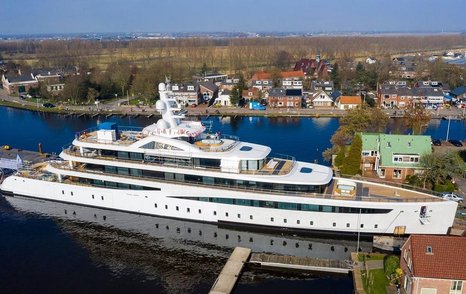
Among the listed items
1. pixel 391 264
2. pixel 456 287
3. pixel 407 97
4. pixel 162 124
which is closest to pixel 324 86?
pixel 407 97

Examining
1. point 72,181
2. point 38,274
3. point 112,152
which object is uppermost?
point 112,152

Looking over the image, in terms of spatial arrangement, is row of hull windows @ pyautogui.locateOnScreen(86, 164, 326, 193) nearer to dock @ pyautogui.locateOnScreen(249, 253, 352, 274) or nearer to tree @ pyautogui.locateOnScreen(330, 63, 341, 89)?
dock @ pyautogui.locateOnScreen(249, 253, 352, 274)

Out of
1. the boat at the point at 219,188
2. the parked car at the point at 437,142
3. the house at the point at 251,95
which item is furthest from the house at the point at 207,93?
the boat at the point at 219,188

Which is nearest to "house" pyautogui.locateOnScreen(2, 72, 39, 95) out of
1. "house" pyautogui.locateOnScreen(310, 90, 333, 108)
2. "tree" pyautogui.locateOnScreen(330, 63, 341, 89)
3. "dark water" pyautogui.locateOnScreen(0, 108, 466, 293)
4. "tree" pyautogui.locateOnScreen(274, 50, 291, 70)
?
"house" pyautogui.locateOnScreen(310, 90, 333, 108)

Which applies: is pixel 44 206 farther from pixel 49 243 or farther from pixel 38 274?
pixel 38 274

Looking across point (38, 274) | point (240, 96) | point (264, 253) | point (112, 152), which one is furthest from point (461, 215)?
point (240, 96)

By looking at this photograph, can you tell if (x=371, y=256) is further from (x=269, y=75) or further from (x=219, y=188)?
(x=269, y=75)
